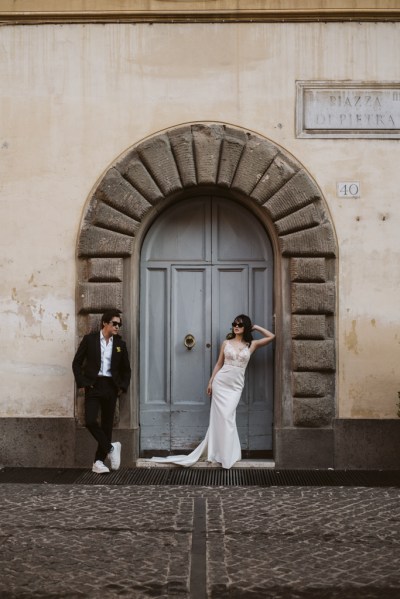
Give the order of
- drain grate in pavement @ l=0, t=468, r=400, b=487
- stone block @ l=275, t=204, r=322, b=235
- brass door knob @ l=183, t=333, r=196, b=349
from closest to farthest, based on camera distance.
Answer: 1. drain grate in pavement @ l=0, t=468, r=400, b=487
2. stone block @ l=275, t=204, r=322, b=235
3. brass door knob @ l=183, t=333, r=196, b=349

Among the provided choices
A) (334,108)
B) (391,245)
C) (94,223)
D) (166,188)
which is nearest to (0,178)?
(94,223)

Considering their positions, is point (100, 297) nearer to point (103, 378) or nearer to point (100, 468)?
point (103, 378)

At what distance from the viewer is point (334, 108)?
9102mm

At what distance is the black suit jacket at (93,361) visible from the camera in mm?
8648

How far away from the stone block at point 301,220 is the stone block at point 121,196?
1.52 metres

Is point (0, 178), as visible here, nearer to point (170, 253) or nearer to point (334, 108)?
point (170, 253)

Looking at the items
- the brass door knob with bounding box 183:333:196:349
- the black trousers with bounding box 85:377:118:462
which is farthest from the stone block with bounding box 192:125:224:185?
the black trousers with bounding box 85:377:118:462

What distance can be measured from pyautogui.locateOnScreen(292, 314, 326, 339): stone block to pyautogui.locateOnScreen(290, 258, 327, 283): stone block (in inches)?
16.2

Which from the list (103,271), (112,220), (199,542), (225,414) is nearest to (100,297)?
(103,271)

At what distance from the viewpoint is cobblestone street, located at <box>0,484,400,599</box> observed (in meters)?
5.05

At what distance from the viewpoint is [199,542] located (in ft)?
19.6

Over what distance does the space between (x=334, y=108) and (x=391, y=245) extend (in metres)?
1.66

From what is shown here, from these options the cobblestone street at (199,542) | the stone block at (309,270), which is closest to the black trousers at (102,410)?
the cobblestone street at (199,542)

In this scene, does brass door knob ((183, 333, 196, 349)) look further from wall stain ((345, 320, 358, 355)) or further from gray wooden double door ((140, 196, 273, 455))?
wall stain ((345, 320, 358, 355))
